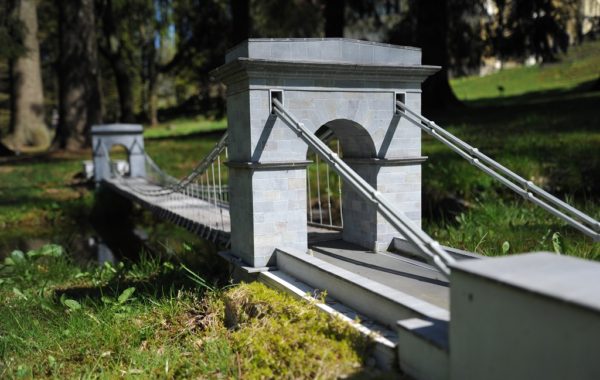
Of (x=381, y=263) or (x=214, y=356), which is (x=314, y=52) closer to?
(x=381, y=263)

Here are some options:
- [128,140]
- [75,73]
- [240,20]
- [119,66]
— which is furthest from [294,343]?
[119,66]

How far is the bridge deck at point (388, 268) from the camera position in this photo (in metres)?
4.59

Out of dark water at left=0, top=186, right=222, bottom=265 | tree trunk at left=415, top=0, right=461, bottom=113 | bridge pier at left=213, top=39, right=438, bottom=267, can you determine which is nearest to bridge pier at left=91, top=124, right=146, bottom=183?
dark water at left=0, top=186, right=222, bottom=265

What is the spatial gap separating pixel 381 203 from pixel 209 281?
10.7 feet

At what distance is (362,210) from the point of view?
6.66 meters

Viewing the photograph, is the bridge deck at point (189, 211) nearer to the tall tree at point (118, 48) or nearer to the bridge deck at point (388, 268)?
the bridge deck at point (388, 268)

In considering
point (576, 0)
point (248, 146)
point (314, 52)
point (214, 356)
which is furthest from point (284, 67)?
point (576, 0)

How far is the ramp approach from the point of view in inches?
124

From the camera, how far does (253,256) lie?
5.88 m

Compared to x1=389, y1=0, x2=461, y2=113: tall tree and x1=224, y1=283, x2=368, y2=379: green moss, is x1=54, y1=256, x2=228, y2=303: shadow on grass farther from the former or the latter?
x1=389, y1=0, x2=461, y2=113: tall tree

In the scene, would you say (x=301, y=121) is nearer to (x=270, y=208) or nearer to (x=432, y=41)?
(x=270, y=208)

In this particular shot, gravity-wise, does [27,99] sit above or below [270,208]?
above

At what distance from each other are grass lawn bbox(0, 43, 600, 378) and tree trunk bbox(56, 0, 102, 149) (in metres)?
5.03

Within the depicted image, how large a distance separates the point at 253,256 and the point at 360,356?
2361 millimetres
